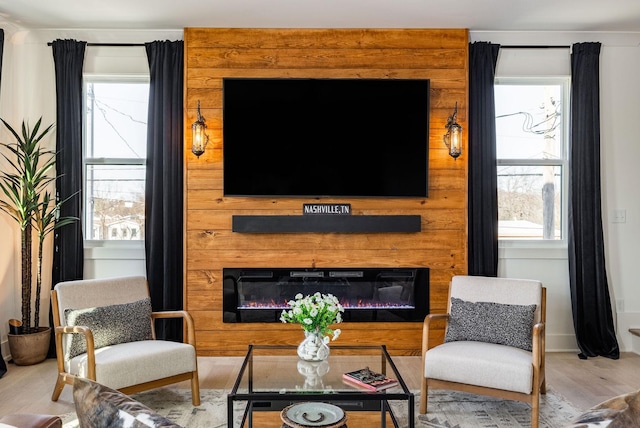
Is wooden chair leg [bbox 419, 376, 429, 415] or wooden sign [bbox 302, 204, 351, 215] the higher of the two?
wooden sign [bbox 302, 204, 351, 215]

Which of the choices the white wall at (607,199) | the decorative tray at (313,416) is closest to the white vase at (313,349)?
the decorative tray at (313,416)

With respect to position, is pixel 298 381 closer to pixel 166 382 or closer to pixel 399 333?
pixel 166 382

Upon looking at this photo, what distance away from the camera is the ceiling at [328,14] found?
3953 mm

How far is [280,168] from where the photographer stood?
443cm

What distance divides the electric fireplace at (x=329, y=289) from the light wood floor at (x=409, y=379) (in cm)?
41

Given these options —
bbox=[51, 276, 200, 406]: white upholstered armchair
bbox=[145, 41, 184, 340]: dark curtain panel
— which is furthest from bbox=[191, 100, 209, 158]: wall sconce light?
bbox=[51, 276, 200, 406]: white upholstered armchair

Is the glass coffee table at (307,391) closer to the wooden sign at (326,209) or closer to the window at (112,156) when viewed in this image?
the wooden sign at (326,209)

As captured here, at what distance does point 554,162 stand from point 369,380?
3.10 meters

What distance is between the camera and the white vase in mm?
2980

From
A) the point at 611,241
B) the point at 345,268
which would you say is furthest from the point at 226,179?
the point at 611,241

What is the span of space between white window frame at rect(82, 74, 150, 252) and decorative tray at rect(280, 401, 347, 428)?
280cm

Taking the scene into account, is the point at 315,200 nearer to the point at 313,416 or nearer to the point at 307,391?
the point at 307,391

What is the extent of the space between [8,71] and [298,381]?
378 centimetres

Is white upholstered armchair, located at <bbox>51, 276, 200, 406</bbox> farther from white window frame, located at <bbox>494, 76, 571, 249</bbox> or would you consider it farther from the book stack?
white window frame, located at <bbox>494, 76, 571, 249</bbox>
